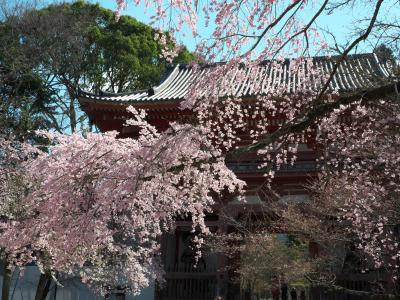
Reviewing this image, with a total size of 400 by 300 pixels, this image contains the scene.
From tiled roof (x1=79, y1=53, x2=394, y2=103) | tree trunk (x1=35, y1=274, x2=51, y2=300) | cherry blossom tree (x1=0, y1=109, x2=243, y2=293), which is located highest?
tiled roof (x1=79, y1=53, x2=394, y2=103)

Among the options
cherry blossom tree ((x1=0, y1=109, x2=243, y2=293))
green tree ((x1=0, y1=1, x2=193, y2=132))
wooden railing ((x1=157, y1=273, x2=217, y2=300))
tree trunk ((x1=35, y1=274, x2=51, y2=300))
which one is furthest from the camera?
green tree ((x1=0, y1=1, x2=193, y2=132))

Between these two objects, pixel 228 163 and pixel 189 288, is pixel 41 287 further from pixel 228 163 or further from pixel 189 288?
pixel 228 163

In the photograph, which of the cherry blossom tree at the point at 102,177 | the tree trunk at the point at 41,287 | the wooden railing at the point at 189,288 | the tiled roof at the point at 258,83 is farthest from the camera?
the tree trunk at the point at 41,287

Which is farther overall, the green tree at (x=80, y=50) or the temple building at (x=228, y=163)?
the green tree at (x=80, y=50)

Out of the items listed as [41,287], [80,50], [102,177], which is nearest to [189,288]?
[41,287]

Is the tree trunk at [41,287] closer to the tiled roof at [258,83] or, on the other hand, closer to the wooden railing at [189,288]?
the wooden railing at [189,288]

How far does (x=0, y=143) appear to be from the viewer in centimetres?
1161

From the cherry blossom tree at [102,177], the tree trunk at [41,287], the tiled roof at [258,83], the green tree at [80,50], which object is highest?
the green tree at [80,50]

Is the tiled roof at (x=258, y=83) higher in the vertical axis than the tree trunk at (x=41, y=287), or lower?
higher

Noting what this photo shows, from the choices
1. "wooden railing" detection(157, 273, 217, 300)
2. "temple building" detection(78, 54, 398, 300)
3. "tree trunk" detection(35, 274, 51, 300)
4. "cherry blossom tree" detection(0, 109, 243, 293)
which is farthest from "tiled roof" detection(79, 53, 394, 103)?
"cherry blossom tree" detection(0, 109, 243, 293)

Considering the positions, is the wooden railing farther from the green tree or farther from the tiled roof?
the green tree

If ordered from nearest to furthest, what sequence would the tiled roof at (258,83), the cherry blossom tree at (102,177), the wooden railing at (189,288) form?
the cherry blossom tree at (102,177)
the wooden railing at (189,288)
the tiled roof at (258,83)

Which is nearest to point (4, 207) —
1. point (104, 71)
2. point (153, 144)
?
point (153, 144)

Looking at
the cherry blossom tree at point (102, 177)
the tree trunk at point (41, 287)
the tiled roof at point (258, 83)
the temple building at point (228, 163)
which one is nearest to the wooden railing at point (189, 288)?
the temple building at point (228, 163)
